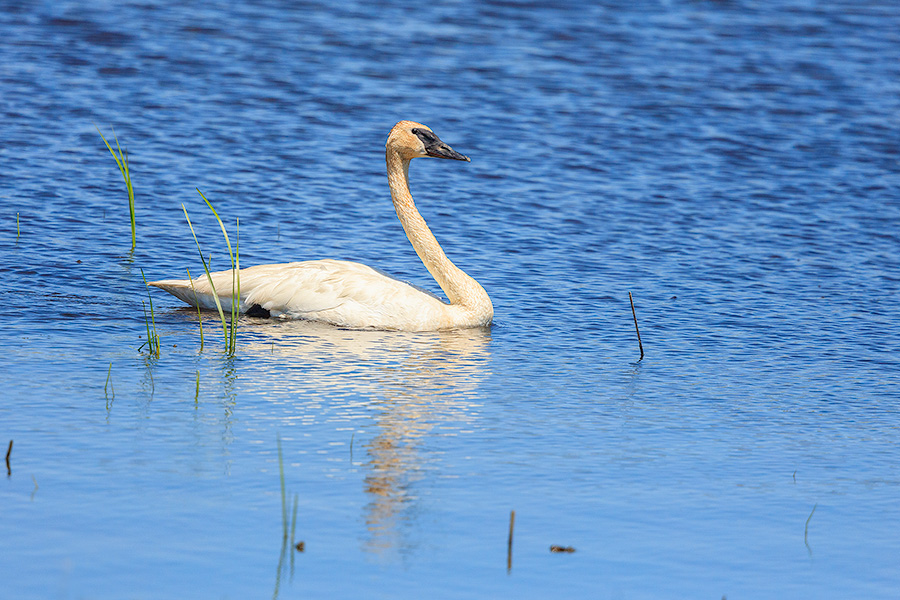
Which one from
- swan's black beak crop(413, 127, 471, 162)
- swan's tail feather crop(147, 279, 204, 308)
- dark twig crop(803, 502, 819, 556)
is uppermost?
swan's black beak crop(413, 127, 471, 162)

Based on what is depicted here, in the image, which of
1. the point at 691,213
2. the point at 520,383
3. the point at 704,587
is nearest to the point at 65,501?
the point at 704,587

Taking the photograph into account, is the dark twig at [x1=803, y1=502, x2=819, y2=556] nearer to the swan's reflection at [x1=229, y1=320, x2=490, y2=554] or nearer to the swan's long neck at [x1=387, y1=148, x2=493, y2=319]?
the swan's reflection at [x1=229, y1=320, x2=490, y2=554]

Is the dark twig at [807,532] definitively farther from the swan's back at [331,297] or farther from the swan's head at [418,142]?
the swan's head at [418,142]

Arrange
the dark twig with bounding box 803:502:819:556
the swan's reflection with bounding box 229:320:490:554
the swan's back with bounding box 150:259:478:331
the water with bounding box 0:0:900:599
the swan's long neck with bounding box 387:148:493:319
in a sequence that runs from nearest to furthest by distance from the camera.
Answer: the water with bounding box 0:0:900:599
the dark twig with bounding box 803:502:819:556
the swan's reflection with bounding box 229:320:490:554
the swan's back with bounding box 150:259:478:331
the swan's long neck with bounding box 387:148:493:319

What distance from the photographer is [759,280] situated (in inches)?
405

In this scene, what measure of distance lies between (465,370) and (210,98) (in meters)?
8.82

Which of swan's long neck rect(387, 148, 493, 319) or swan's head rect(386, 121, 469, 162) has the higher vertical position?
swan's head rect(386, 121, 469, 162)

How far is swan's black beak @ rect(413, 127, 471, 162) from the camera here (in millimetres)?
9328

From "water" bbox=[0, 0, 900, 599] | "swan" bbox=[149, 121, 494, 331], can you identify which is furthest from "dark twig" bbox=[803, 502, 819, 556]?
"swan" bbox=[149, 121, 494, 331]

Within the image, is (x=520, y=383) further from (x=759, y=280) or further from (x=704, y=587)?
(x=759, y=280)

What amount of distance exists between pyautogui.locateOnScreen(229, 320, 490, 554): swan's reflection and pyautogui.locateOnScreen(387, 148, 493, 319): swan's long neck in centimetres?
25

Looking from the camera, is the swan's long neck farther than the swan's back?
Yes

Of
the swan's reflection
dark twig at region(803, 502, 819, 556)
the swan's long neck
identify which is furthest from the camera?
the swan's long neck

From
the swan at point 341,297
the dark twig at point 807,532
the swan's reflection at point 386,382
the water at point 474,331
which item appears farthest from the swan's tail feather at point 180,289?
the dark twig at point 807,532
